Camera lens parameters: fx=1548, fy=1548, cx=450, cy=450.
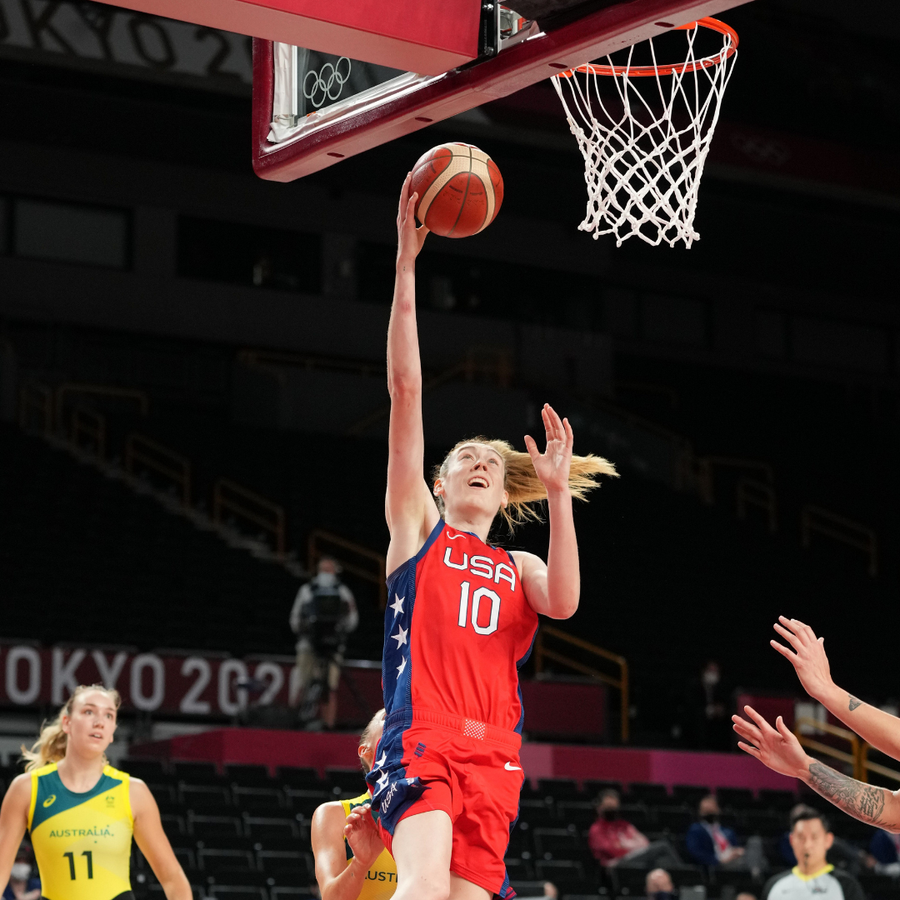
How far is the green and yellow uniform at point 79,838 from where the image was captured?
5.85 m

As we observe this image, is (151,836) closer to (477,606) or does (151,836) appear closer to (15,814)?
(15,814)

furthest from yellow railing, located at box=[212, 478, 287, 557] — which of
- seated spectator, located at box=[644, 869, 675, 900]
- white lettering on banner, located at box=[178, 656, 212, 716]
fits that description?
seated spectator, located at box=[644, 869, 675, 900]

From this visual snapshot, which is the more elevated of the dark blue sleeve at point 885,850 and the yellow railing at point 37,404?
the yellow railing at point 37,404

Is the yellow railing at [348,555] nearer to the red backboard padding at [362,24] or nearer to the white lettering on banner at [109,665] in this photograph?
the white lettering on banner at [109,665]

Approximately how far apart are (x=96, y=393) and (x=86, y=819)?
16.6m

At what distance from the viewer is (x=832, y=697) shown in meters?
4.15

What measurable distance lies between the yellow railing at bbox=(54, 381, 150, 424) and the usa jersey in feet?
56.1

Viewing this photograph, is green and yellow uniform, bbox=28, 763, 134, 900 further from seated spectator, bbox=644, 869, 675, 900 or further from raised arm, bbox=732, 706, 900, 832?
seated spectator, bbox=644, 869, 675, 900

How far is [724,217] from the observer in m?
24.1

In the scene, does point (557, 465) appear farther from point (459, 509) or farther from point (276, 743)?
point (276, 743)

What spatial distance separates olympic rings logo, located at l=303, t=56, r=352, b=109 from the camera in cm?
548

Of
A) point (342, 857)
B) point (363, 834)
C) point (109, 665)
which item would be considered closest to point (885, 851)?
point (109, 665)

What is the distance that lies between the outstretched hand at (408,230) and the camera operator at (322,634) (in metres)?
8.65

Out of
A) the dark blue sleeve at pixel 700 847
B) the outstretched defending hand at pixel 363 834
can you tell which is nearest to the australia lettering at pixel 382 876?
the outstretched defending hand at pixel 363 834
